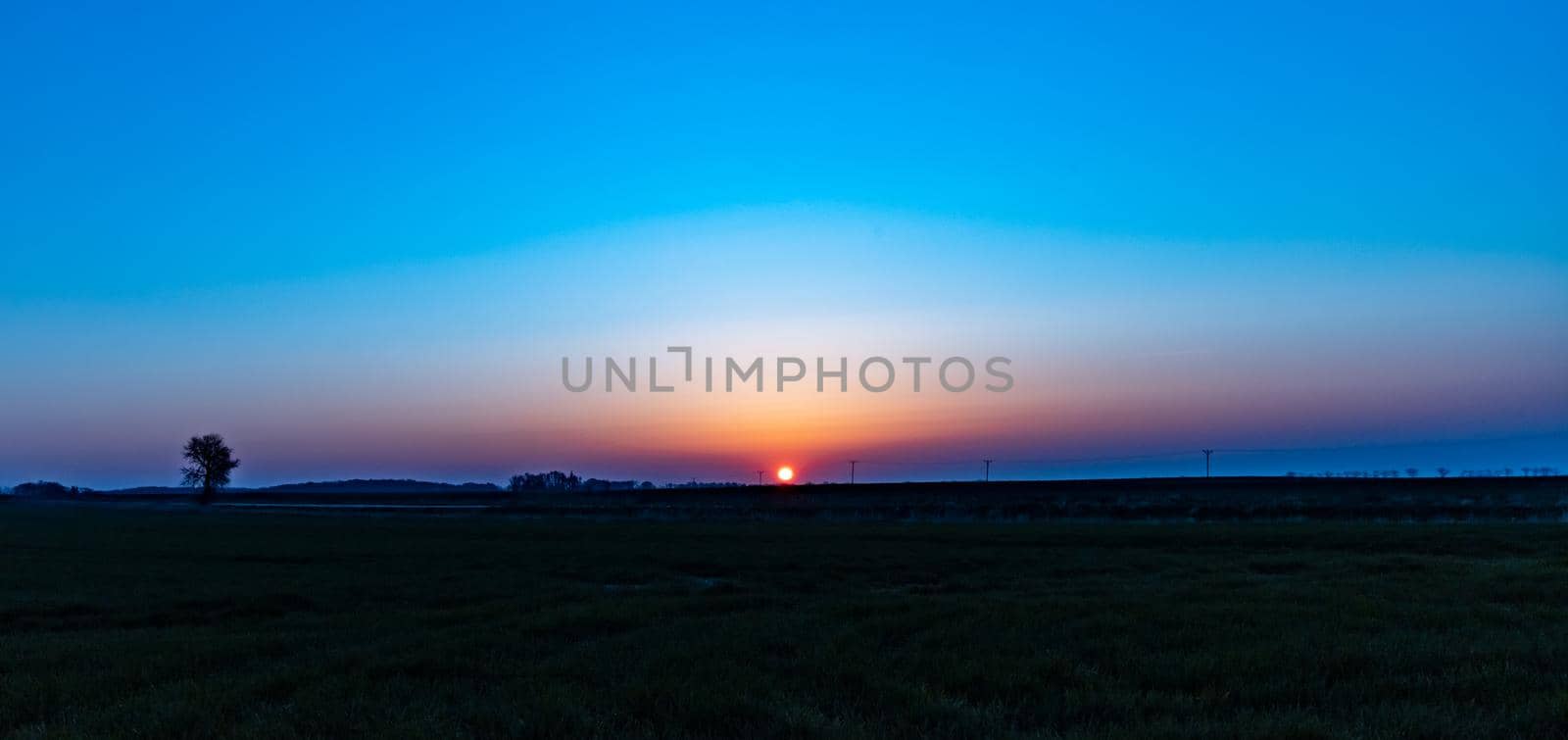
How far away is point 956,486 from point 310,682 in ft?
425

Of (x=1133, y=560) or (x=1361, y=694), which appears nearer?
(x=1361, y=694)

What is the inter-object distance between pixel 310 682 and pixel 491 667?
207cm

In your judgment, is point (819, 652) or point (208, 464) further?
point (208, 464)

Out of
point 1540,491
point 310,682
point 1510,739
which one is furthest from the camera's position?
point 1540,491

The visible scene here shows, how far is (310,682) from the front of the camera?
11992 millimetres

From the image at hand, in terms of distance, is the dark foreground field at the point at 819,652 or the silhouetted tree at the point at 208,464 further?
the silhouetted tree at the point at 208,464

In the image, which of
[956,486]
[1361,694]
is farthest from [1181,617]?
[956,486]

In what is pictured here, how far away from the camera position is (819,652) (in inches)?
512

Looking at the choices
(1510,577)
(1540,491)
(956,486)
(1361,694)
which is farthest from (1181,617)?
(956,486)

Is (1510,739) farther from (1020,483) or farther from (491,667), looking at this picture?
(1020,483)

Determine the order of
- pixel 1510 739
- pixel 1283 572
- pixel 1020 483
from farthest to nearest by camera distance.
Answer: pixel 1020 483 → pixel 1283 572 → pixel 1510 739

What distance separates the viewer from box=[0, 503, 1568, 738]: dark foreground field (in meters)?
9.78

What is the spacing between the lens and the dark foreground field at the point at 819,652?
32.1ft

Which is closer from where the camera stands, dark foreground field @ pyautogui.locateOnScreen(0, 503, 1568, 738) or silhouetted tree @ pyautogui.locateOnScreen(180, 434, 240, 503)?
dark foreground field @ pyautogui.locateOnScreen(0, 503, 1568, 738)
